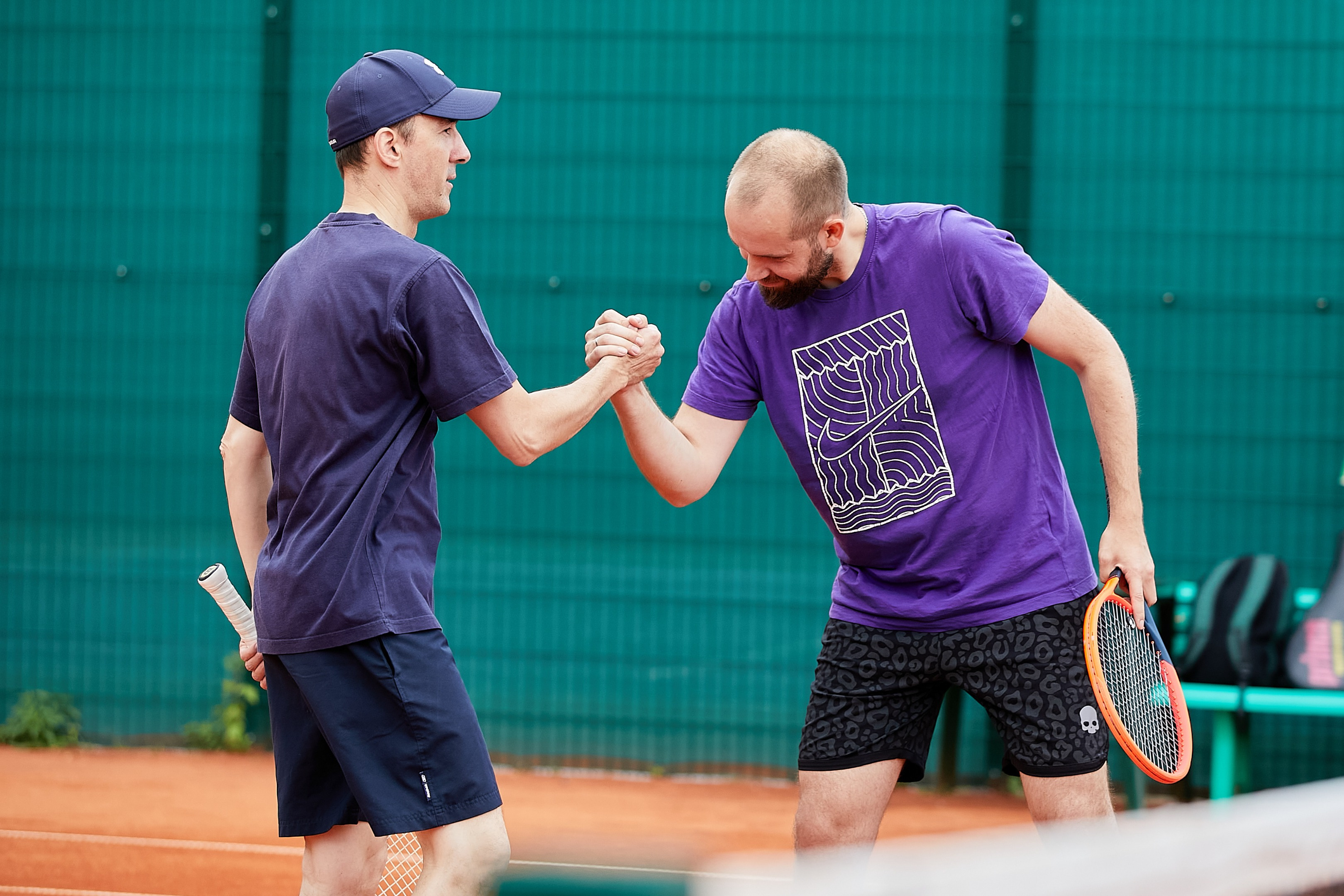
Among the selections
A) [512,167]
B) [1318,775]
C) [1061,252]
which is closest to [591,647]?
[512,167]

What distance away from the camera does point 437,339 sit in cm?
257

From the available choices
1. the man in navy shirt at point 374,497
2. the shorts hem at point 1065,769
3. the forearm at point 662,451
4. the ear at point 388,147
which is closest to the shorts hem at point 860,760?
the shorts hem at point 1065,769

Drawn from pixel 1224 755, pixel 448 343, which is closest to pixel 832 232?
pixel 448 343

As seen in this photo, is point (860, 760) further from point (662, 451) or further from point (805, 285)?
point (805, 285)

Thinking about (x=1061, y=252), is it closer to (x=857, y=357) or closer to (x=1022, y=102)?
(x=1022, y=102)

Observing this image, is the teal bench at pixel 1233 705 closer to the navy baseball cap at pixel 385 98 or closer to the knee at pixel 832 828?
the knee at pixel 832 828

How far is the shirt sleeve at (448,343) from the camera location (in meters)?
2.56

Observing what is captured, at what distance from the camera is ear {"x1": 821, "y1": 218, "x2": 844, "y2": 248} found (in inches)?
114

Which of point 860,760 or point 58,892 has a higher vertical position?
point 860,760

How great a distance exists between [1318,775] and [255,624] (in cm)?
467

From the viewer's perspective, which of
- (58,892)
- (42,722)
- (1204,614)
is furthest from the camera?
(42,722)

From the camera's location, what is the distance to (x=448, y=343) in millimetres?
2576

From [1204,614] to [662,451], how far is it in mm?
2994

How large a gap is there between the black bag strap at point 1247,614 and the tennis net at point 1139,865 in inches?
137
